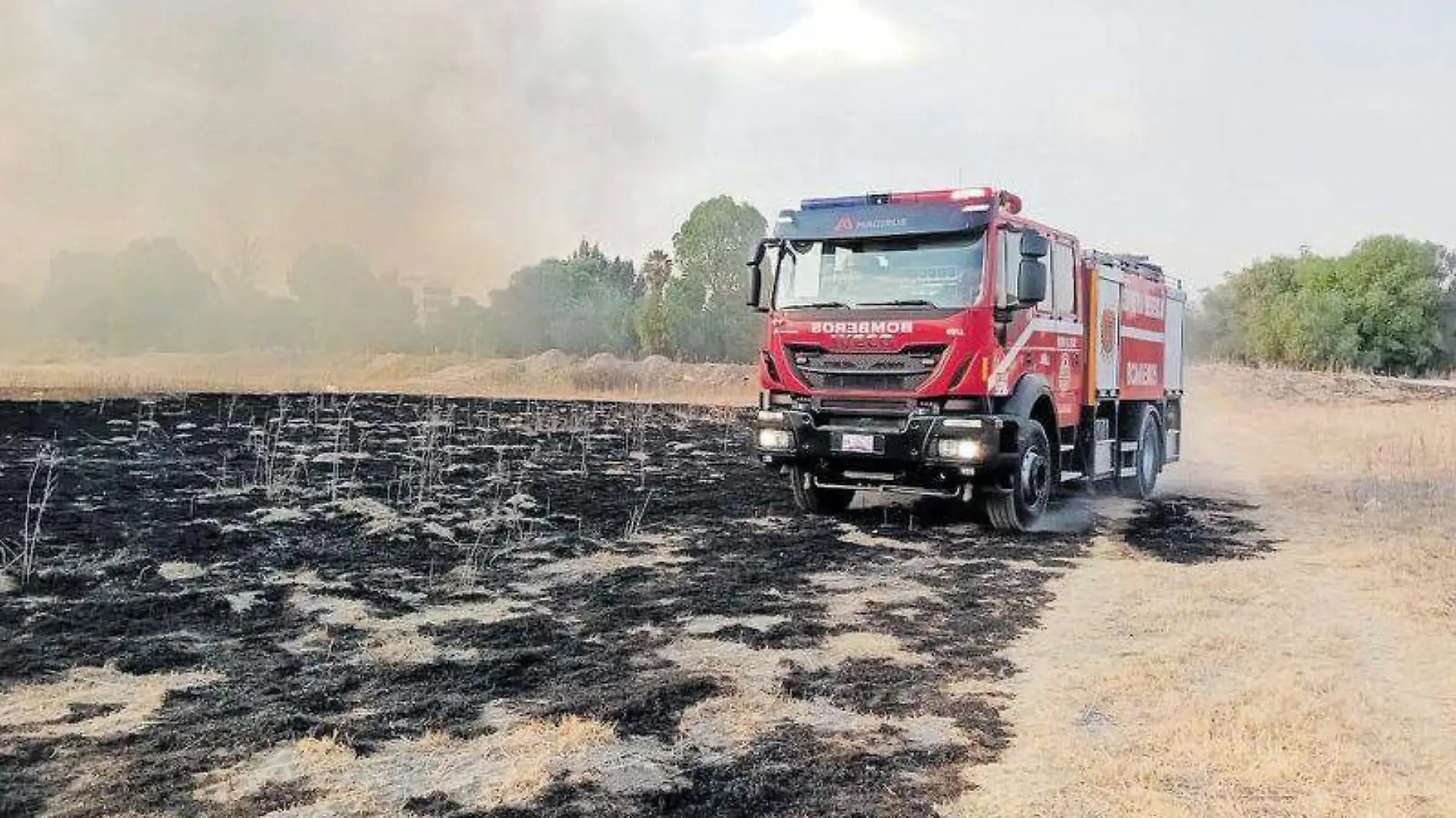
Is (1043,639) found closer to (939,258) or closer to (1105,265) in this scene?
(939,258)

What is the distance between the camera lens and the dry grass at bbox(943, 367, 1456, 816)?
3.84 m

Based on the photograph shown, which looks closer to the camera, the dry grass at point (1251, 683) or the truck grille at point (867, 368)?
the dry grass at point (1251, 683)

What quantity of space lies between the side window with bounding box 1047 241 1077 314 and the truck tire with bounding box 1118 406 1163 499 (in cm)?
303

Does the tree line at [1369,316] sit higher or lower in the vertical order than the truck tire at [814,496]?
higher

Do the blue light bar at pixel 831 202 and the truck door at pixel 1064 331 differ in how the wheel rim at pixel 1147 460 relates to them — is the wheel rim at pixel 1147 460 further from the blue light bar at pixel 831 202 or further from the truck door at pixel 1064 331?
the blue light bar at pixel 831 202

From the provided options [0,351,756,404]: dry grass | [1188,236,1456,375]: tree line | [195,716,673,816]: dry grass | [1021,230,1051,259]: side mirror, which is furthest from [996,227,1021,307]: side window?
[1188,236,1456,375]: tree line

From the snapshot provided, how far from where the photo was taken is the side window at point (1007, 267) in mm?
9367

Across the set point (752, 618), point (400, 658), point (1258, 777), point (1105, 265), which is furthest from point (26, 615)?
point (1105, 265)

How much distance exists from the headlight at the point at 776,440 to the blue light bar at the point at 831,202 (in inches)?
88.1

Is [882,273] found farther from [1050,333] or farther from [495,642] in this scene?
[495,642]

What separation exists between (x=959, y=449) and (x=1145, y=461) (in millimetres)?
5436

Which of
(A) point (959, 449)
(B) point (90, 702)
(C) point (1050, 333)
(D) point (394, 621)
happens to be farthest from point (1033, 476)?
(B) point (90, 702)

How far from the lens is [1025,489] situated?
9859mm

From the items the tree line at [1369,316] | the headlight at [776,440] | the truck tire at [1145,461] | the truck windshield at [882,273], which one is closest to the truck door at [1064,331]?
the truck windshield at [882,273]
